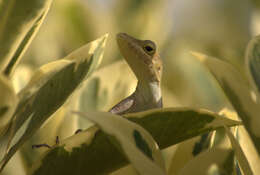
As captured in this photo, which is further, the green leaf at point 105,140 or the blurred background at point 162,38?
the blurred background at point 162,38

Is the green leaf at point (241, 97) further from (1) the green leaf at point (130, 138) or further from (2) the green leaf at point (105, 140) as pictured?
(1) the green leaf at point (130, 138)

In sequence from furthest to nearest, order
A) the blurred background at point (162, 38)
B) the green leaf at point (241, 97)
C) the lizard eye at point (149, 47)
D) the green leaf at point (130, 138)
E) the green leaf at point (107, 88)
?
the blurred background at point (162, 38) → the lizard eye at point (149, 47) → the green leaf at point (107, 88) → the green leaf at point (241, 97) → the green leaf at point (130, 138)

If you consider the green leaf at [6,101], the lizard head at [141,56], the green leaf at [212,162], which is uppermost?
the green leaf at [6,101]

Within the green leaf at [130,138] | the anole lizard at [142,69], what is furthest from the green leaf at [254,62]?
the anole lizard at [142,69]

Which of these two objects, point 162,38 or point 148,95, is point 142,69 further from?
point 162,38

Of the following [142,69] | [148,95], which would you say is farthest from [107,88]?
[142,69]

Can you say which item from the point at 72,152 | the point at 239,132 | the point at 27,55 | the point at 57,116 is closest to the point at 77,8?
the point at 27,55
